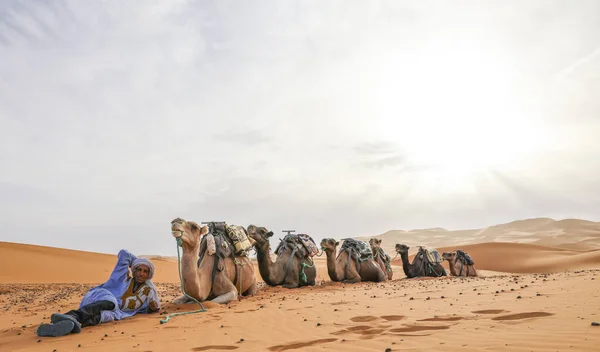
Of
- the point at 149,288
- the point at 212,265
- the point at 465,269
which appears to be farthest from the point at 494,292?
the point at 465,269

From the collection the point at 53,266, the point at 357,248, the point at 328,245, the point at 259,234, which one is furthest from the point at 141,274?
the point at 53,266

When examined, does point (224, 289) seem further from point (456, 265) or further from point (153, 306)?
point (456, 265)

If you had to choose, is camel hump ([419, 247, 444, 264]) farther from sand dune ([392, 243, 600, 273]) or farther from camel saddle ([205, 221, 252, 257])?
sand dune ([392, 243, 600, 273])

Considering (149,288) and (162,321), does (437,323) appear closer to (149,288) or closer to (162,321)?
(162,321)

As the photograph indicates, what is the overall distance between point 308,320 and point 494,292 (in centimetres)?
364

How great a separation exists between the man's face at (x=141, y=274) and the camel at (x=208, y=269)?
0.63 meters

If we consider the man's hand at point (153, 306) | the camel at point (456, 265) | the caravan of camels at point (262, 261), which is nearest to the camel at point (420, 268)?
the caravan of camels at point (262, 261)

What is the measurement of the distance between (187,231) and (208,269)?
4.14 ft

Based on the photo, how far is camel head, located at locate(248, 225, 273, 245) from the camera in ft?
39.2

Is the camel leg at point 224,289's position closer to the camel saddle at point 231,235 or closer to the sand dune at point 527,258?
the camel saddle at point 231,235

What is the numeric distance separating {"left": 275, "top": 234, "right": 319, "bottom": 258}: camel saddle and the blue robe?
5.71m

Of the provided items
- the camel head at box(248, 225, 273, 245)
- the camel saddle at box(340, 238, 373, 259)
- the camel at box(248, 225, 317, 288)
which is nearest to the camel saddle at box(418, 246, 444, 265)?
the camel saddle at box(340, 238, 373, 259)

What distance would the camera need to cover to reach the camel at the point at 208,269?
7918 millimetres

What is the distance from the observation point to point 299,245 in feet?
42.8
